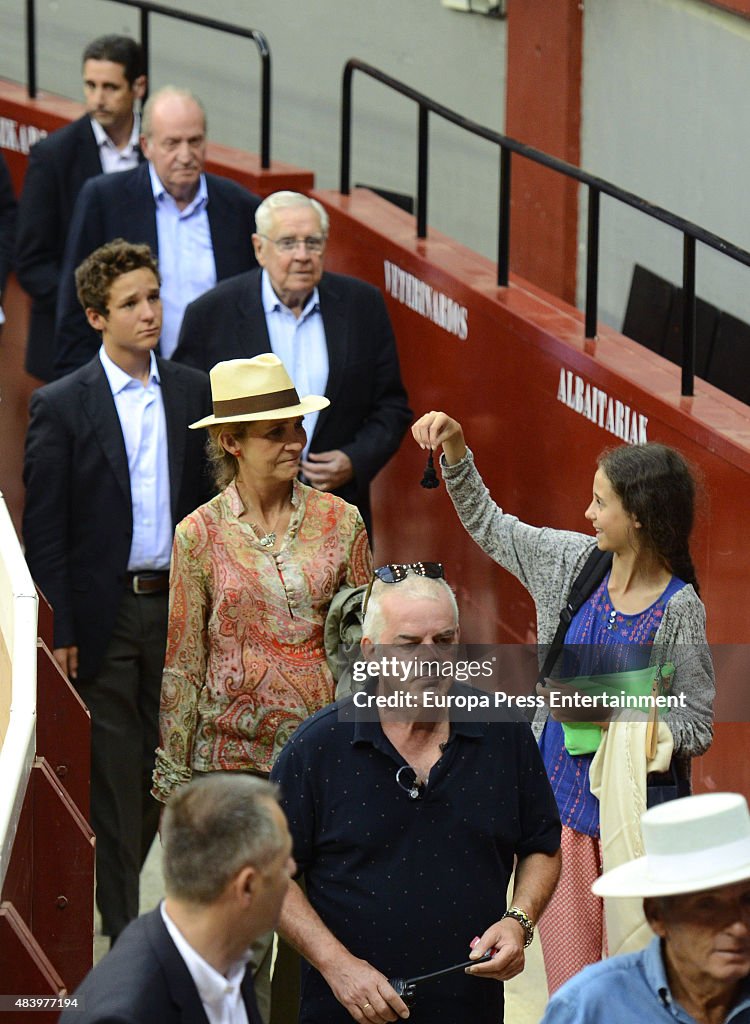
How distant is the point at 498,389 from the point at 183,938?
4.66m

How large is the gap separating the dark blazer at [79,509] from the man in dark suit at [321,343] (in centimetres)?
74

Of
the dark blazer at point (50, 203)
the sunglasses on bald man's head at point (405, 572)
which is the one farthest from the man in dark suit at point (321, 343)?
the sunglasses on bald man's head at point (405, 572)

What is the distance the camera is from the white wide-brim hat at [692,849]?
10.1 feet

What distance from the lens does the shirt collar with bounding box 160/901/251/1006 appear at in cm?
299

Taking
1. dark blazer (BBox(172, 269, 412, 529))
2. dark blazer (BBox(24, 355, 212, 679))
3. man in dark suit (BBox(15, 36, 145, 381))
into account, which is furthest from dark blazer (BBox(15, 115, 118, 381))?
dark blazer (BBox(24, 355, 212, 679))

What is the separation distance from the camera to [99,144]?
26.8 ft

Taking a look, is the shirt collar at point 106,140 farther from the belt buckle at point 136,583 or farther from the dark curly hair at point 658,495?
the dark curly hair at point 658,495

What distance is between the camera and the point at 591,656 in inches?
186

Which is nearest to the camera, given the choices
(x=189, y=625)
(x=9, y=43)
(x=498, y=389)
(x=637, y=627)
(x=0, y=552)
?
(x=637, y=627)

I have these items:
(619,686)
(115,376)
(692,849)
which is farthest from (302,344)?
(692,849)

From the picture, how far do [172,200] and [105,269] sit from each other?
1462mm

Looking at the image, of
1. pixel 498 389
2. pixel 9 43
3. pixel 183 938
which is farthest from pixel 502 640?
pixel 9 43

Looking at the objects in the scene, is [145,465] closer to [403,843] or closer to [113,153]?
[403,843]

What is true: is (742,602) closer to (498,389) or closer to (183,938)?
(498,389)
